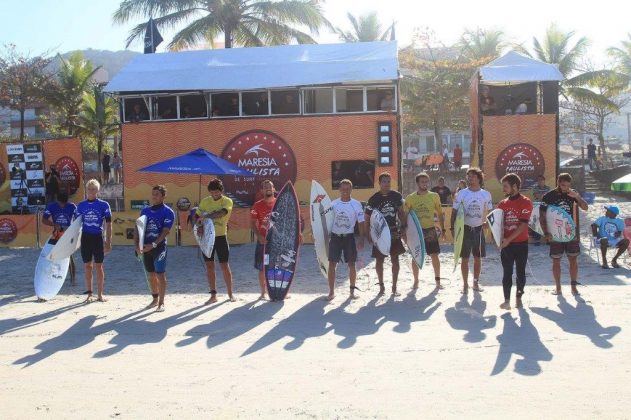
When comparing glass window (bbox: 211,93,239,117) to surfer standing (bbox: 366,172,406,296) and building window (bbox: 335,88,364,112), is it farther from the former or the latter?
surfer standing (bbox: 366,172,406,296)

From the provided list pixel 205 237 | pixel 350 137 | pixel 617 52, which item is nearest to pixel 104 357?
pixel 205 237

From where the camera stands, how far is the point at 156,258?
866cm

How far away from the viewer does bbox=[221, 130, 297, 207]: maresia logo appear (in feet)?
56.5

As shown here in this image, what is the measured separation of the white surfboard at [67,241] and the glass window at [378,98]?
9.49m

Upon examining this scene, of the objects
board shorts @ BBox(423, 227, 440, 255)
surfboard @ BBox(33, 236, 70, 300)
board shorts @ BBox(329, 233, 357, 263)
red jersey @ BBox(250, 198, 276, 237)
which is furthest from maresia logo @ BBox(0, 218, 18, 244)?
board shorts @ BBox(423, 227, 440, 255)

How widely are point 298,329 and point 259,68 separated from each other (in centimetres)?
1166

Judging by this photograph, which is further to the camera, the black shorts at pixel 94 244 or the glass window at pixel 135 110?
the glass window at pixel 135 110

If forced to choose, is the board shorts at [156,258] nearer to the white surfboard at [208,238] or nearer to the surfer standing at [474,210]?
the white surfboard at [208,238]

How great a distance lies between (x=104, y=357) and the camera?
6.44 meters

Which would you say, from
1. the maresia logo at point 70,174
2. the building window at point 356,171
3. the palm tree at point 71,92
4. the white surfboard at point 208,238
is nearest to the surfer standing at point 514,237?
the white surfboard at point 208,238

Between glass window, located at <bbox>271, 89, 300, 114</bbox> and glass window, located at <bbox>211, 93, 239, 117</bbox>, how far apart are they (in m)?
0.94

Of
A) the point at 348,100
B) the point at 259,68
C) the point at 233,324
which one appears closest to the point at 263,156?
the point at 259,68

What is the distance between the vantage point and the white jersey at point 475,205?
30.6 ft

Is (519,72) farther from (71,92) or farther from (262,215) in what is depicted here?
(71,92)
